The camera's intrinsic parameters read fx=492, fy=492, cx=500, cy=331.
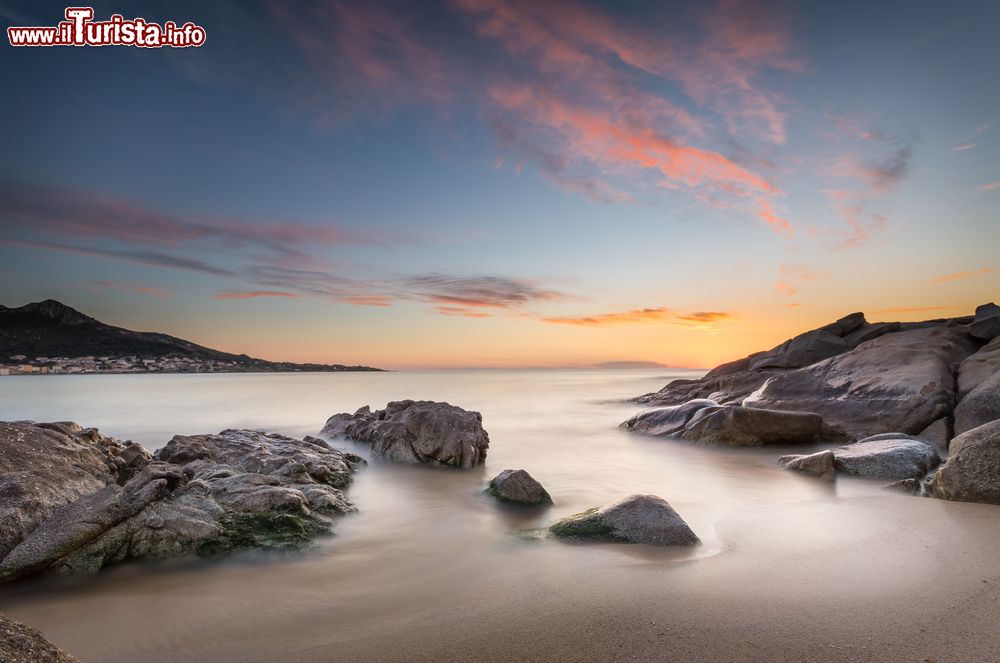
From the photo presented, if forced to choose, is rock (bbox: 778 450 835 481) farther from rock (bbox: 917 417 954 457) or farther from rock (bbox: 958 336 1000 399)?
rock (bbox: 958 336 1000 399)

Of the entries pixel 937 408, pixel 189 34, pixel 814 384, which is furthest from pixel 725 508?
pixel 189 34

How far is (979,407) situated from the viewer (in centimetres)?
1053

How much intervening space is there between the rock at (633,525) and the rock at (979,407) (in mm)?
9166

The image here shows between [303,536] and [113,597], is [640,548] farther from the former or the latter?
[113,597]

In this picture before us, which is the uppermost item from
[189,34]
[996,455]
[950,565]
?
[189,34]

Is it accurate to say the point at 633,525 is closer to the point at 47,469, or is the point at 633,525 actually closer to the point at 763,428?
the point at 47,469

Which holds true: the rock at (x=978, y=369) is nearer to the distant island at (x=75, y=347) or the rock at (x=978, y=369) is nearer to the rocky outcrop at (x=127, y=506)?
the rocky outcrop at (x=127, y=506)

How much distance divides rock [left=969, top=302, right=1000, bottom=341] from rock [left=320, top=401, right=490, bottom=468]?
16.5 metres

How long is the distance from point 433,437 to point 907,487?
8589 mm

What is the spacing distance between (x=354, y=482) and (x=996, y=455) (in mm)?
9882

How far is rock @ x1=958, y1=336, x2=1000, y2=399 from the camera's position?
11938 millimetres

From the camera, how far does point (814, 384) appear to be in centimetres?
1523

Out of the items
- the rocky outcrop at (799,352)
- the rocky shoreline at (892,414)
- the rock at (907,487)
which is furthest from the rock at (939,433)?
the rocky outcrop at (799,352)

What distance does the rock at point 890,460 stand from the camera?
8.48m
